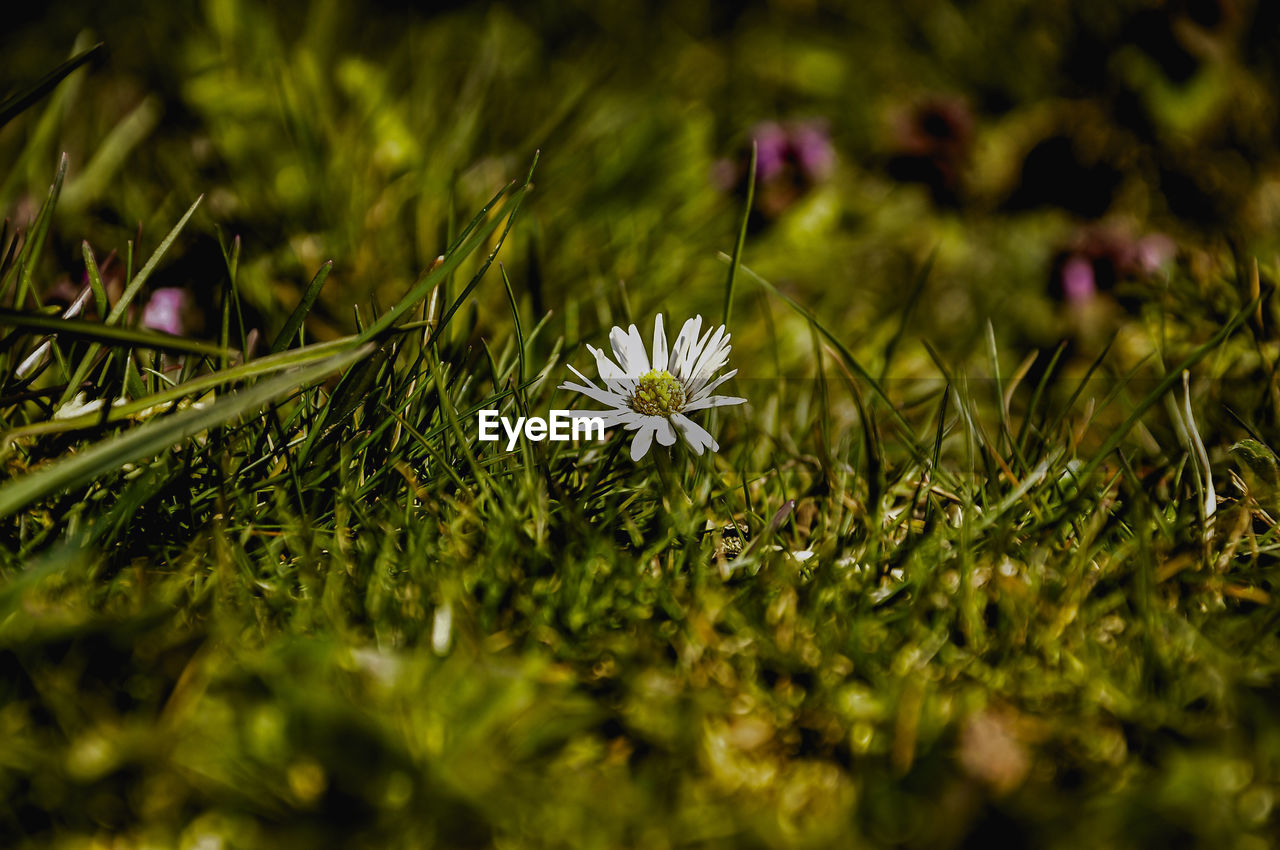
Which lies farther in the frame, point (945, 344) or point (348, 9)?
point (348, 9)

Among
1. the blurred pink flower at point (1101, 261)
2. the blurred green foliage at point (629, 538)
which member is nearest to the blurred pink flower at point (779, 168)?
the blurred green foliage at point (629, 538)

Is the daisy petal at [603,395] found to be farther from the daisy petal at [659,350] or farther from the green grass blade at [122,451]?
the green grass blade at [122,451]

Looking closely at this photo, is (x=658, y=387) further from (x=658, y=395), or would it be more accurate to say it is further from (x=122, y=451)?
(x=122, y=451)

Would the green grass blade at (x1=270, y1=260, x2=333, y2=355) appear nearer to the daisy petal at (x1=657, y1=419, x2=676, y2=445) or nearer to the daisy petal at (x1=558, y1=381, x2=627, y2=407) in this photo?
the daisy petal at (x1=558, y1=381, x2=627, y2=407)

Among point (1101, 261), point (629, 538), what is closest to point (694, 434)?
point (629, 538)

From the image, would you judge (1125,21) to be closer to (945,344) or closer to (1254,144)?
(1254,144)

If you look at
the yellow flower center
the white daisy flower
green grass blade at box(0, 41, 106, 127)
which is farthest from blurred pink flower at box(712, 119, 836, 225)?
green grass blade at box(0, 41, 106, 127)

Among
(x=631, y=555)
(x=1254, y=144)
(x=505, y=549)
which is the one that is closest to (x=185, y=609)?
(x=505, y=549)
